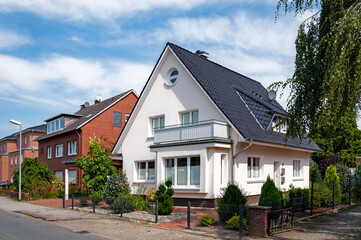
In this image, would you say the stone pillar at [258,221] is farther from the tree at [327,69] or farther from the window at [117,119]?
the window at [117,119]

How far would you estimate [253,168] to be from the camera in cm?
1936

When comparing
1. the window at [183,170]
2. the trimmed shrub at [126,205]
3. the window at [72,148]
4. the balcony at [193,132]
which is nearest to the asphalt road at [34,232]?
the trimmed shrub at [126,205]

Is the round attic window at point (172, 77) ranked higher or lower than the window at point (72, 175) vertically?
higher

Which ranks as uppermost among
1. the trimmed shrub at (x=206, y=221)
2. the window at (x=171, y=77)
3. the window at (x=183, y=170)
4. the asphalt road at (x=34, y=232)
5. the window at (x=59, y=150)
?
the window at (x=171, y=77)

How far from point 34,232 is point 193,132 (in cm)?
877

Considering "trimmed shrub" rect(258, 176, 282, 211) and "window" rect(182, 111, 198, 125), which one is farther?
"window" rect(182, 111, 198, 125)

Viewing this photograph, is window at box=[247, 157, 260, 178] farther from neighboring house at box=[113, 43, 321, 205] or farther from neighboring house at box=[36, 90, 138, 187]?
neighboring house at box=[36, 90, 138, 187]

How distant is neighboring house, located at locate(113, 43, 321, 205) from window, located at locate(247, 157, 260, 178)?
0.02 m

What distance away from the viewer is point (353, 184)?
19.9m

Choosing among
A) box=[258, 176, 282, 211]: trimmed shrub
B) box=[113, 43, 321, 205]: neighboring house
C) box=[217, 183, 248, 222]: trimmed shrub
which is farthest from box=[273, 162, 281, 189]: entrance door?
box=[217, 183, 248, 222]: trimmed shrub

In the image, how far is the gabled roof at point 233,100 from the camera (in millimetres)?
17953

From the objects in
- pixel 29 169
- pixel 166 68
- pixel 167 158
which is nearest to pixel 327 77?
pixel 167 158

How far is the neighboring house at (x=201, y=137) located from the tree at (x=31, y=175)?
7.61 m

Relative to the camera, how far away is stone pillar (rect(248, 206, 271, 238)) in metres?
10.6
